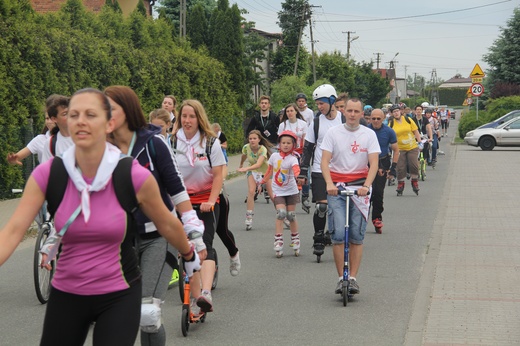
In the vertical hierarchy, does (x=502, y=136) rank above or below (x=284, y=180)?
below

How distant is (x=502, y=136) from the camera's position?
41.5m

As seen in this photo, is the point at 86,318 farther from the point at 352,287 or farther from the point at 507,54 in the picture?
the point at 507,54

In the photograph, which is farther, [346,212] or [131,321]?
[346,212]

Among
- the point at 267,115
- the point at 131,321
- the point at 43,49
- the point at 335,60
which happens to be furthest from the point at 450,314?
the point at 335,60

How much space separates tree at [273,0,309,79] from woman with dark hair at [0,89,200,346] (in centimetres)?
7048

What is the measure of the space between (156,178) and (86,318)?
1.38m

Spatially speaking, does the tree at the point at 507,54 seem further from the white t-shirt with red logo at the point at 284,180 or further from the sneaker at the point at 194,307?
the sneaker at the point at 194,307

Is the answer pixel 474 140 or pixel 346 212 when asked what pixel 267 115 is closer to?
pixel 346 212

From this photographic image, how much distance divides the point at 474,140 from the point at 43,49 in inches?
1059

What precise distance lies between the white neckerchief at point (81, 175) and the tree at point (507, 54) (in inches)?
2570

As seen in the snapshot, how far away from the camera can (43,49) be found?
18953 mm

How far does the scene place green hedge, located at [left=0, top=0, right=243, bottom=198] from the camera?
1791 centimetres

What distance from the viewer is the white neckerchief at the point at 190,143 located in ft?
24.5

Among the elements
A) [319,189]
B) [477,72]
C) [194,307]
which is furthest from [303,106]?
[477,72]
